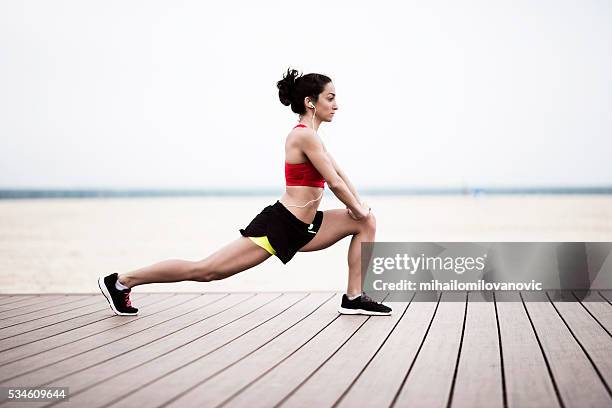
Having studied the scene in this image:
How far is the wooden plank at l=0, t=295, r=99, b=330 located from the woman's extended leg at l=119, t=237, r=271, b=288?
2.27 ft

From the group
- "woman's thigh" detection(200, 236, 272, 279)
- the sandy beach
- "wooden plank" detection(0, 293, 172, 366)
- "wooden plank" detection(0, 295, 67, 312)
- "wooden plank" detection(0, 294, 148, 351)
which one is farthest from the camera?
the sandy beach

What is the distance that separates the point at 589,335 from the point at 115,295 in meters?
2.61

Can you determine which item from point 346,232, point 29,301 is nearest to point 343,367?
point 346,232

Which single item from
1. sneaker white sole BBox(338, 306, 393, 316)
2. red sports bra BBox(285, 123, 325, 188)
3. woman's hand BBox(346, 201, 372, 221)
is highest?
red sports bra BBox(285, 123, 325, 188)

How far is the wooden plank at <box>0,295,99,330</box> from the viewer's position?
172 inches

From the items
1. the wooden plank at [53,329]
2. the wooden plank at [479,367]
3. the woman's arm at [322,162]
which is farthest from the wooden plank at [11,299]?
the wooden plank at [479,367]

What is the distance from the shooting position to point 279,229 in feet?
14.4

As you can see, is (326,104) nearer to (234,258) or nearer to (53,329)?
(234,258)

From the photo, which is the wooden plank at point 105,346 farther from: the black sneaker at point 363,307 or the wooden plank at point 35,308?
the black sneaker at point 363,307

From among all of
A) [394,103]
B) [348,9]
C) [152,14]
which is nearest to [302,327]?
[152,14]

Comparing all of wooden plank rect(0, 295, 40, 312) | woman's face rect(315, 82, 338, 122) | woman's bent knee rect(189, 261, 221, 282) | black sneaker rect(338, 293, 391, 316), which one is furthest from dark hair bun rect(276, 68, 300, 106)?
wooden plank rect(0, 295, 40, 312)

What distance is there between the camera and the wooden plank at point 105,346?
3061mm

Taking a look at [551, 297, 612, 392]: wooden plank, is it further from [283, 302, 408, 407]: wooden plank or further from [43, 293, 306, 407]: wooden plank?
[43, 293, 306, 407]: wooden plank

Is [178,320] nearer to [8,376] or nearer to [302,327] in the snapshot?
[302,327]
